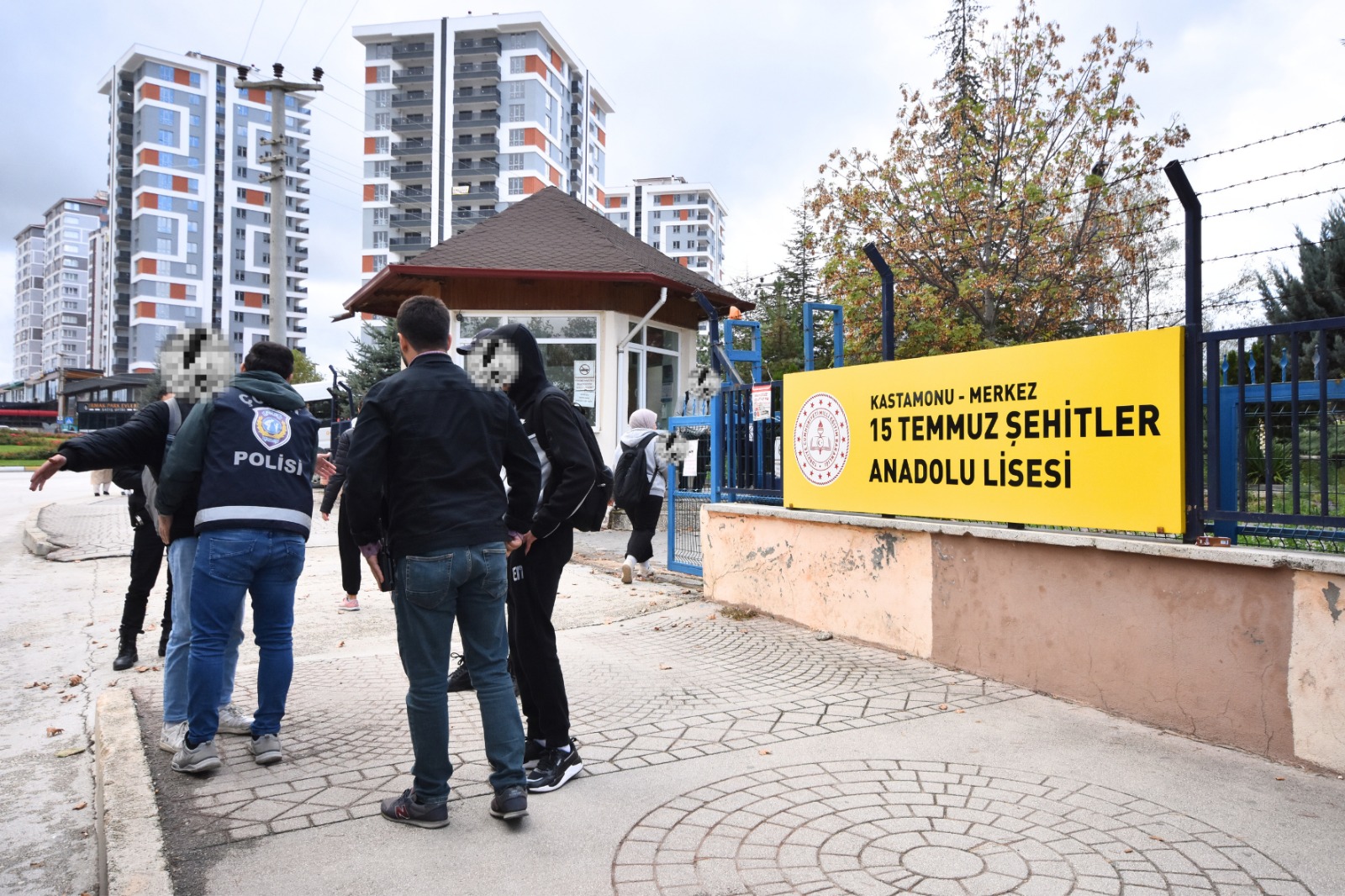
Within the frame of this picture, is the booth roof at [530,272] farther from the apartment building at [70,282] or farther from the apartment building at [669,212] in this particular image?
the apartment building at [70,282]

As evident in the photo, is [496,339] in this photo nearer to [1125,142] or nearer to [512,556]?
[512,556]

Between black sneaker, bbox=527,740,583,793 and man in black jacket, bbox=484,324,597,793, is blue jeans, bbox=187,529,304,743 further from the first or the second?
black sneaker, bbox=527,740,583,793

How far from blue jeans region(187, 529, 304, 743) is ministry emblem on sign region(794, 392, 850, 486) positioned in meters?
3.89

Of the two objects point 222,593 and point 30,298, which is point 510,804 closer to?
point 222,593

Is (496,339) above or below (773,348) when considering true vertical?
below

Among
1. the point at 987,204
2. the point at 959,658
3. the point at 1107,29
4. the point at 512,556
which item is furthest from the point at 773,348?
the point at 512,556

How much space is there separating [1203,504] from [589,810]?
3220mm

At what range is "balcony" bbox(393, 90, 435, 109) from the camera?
82.9 meters

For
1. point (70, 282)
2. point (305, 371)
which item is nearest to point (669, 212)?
point (305, 371)

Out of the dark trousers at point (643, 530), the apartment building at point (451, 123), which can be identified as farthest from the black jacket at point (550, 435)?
the apartment building at point (451, 123)

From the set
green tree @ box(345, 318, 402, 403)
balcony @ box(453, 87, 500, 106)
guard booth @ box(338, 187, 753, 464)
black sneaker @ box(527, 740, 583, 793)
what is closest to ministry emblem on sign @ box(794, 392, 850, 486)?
black sneaker @ box(527, 740, 583, 793)

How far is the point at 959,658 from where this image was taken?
18.6ft

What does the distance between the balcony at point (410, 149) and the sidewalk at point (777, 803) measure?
278 feet

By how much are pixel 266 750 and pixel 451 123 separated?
85.2 meters
